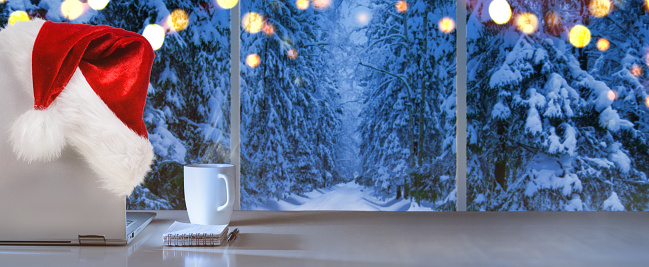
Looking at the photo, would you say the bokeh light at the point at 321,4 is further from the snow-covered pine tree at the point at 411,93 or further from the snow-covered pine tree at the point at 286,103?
the snow-covered pine tree at the point at 411,93

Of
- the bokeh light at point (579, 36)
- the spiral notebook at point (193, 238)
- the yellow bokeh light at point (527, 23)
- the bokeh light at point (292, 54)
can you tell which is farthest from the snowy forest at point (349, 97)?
the spiral notebook at point (193, 238)

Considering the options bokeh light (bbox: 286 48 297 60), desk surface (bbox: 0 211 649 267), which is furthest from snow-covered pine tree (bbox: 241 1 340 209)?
desk surface (bbox: 0 211 649 267)

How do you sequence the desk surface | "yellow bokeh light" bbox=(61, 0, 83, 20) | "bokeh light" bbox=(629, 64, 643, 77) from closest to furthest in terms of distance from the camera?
the desk surface → "bokeh light" bbox=(629, 64, 643, 77) → "yellow bokeh light" bbox=(61, 0, 83, 20)

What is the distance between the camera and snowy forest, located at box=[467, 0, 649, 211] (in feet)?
4.72

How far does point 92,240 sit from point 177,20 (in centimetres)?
99

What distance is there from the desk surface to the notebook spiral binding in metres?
0.01

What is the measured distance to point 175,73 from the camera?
4.91 feet

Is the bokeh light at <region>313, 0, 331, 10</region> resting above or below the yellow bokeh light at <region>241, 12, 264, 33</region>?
above

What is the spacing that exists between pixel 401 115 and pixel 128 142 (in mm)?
1041

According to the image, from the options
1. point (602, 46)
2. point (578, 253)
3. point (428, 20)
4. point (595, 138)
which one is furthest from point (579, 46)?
point (578, 253)

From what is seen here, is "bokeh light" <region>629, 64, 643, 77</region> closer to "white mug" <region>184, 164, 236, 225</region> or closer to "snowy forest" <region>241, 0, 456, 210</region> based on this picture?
"snowy forest" <region>241, 0, 456, 210</region>

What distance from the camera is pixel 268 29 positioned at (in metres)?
1.54

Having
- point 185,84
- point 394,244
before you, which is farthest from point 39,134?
point 185,84

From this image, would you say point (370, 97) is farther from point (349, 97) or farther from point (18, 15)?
point (18, 15)
